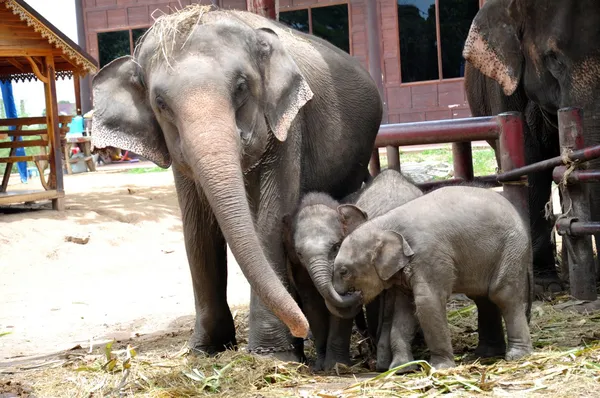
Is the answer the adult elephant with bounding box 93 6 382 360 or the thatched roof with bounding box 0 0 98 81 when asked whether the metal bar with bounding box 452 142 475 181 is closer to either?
the adult elephant with bounding box 93 6 382 360

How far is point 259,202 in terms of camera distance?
A: 5.11 m

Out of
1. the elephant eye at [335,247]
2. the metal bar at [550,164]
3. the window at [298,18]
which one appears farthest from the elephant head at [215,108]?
the window at [298,18]

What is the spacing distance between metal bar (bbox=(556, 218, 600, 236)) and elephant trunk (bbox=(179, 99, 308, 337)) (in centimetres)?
256

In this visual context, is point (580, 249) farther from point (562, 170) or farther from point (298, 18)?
point (298, 18)

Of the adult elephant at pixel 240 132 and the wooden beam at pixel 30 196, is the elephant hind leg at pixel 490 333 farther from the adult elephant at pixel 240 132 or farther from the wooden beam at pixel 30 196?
the wooden beam at pixel 30 196

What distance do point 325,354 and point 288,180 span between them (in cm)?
96

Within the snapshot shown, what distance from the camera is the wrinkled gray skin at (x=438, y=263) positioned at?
4.55 m

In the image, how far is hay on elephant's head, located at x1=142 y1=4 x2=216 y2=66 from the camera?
4664mm

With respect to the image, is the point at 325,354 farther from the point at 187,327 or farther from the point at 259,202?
the point at 187,327

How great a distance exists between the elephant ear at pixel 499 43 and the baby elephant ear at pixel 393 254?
262 centimetres

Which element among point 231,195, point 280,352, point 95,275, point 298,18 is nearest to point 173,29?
point 231,195

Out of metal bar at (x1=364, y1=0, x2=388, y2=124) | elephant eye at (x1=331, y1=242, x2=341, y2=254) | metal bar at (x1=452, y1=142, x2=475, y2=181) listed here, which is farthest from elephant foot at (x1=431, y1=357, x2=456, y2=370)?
metal bar at (x1=364, y1=0, x2=388, y2=124)

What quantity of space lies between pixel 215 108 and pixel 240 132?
0.25m

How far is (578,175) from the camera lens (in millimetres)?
5930
